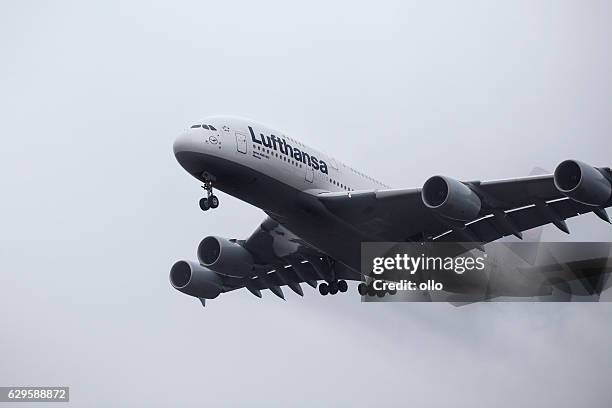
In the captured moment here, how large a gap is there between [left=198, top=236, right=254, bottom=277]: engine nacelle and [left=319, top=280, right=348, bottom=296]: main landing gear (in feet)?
10.5

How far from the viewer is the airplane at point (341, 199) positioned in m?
37.1

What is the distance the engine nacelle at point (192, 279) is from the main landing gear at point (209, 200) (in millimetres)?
10121

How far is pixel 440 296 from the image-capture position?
47.0m

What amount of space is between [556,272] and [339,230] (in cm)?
895

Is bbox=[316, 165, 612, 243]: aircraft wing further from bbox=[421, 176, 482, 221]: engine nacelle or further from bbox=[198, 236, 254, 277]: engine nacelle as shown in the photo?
bbox=[198, 236, 254, 277]: engine nacelle

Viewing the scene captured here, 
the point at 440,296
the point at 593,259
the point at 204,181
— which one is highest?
the point at 204,181

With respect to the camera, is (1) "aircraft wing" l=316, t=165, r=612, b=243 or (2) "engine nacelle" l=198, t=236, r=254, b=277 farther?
(2) "engine nacelle" l=198, t=236, r=254, b=277

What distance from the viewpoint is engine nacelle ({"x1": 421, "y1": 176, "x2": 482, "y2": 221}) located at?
36.8 metres

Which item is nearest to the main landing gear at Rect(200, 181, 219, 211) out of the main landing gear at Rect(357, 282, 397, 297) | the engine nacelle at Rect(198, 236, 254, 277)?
the engine nacelle at Rect(198, 236, 254, 277)

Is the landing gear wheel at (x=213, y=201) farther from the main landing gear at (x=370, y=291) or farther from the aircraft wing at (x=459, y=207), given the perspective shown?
the main landing gear at (x=370, y=291)

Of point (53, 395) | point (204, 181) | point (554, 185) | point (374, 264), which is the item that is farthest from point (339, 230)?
point (53, 395)

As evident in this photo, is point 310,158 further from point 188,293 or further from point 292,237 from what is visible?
point 188,293

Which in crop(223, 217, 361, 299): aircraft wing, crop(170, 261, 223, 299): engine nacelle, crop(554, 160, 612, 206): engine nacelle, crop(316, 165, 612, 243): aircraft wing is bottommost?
crop(170, 261, 223, 299): engine nacelle

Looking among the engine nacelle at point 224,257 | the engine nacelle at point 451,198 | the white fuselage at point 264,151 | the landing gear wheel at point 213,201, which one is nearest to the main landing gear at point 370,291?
the engine nacelle at point 224,257
